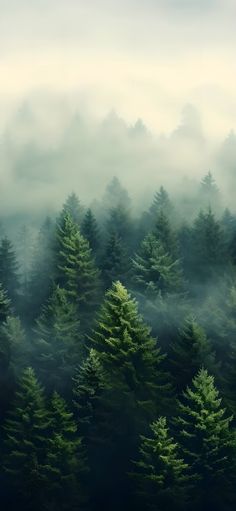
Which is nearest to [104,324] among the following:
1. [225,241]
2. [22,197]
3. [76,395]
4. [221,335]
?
[76,395]

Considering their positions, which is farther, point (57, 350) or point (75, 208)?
point (75, 208)

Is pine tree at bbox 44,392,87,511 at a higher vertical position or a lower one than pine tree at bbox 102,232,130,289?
lower

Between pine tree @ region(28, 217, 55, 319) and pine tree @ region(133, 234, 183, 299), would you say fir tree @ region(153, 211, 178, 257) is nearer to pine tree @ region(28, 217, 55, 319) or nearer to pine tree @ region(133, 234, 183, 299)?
pine tree @ region(133, 234, 183, 299)

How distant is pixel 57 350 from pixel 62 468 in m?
10.2

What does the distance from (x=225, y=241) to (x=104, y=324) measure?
24.3 meters

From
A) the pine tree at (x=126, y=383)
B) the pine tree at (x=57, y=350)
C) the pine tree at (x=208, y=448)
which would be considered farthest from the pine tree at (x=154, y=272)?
the pine tree at (x=208, y=448)

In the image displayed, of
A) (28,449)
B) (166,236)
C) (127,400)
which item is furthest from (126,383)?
(166,236)

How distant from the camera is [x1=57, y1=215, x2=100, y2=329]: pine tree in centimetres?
6631

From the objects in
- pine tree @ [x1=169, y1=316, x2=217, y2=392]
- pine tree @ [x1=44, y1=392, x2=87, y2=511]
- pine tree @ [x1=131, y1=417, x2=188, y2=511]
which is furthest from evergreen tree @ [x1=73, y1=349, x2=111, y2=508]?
pine tree @ [x1=169, y1=316, x2=217, y2=392]

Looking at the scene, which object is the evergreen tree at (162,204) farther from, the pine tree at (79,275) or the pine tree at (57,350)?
the pine tree at (57,350)

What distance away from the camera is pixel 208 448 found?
4841 cm

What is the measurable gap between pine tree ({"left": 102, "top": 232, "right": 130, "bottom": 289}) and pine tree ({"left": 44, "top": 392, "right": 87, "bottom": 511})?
72.5ft

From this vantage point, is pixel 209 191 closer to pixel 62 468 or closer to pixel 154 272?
pixel 154 272

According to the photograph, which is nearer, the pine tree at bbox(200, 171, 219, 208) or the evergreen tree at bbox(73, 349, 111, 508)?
the evergreen tree at bbox(73, 349, 111, 508)
